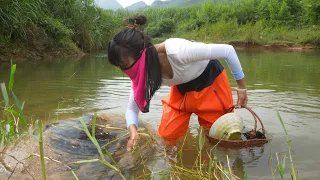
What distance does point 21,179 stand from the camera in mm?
1897

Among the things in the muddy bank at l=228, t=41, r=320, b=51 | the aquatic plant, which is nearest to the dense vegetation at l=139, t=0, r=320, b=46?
the muddy bank at l=228, t=41, r=320, b=51

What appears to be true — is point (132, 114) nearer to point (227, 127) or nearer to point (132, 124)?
point (132, 124)

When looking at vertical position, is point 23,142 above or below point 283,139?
above

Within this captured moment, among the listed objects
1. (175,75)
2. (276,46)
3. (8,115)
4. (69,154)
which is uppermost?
(175,75)

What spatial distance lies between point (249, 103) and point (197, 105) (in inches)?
71.1

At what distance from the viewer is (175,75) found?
2379 mm

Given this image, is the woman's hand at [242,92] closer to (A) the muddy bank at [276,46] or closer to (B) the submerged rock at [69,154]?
(B) the submerged rock at [69,154]

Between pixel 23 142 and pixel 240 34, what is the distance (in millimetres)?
15897

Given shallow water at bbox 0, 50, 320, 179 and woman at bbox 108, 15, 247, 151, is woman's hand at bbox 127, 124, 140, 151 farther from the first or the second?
shallow water at bbox 0, 50, 320, 179

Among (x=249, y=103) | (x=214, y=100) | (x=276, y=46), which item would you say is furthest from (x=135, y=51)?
(x=276, y=46)

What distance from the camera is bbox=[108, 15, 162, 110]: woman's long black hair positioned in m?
2.00

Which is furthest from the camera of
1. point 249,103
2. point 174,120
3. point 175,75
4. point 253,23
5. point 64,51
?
point 253,23

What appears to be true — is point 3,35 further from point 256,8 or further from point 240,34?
point 256,8

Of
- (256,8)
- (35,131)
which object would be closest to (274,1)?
(256,8)
